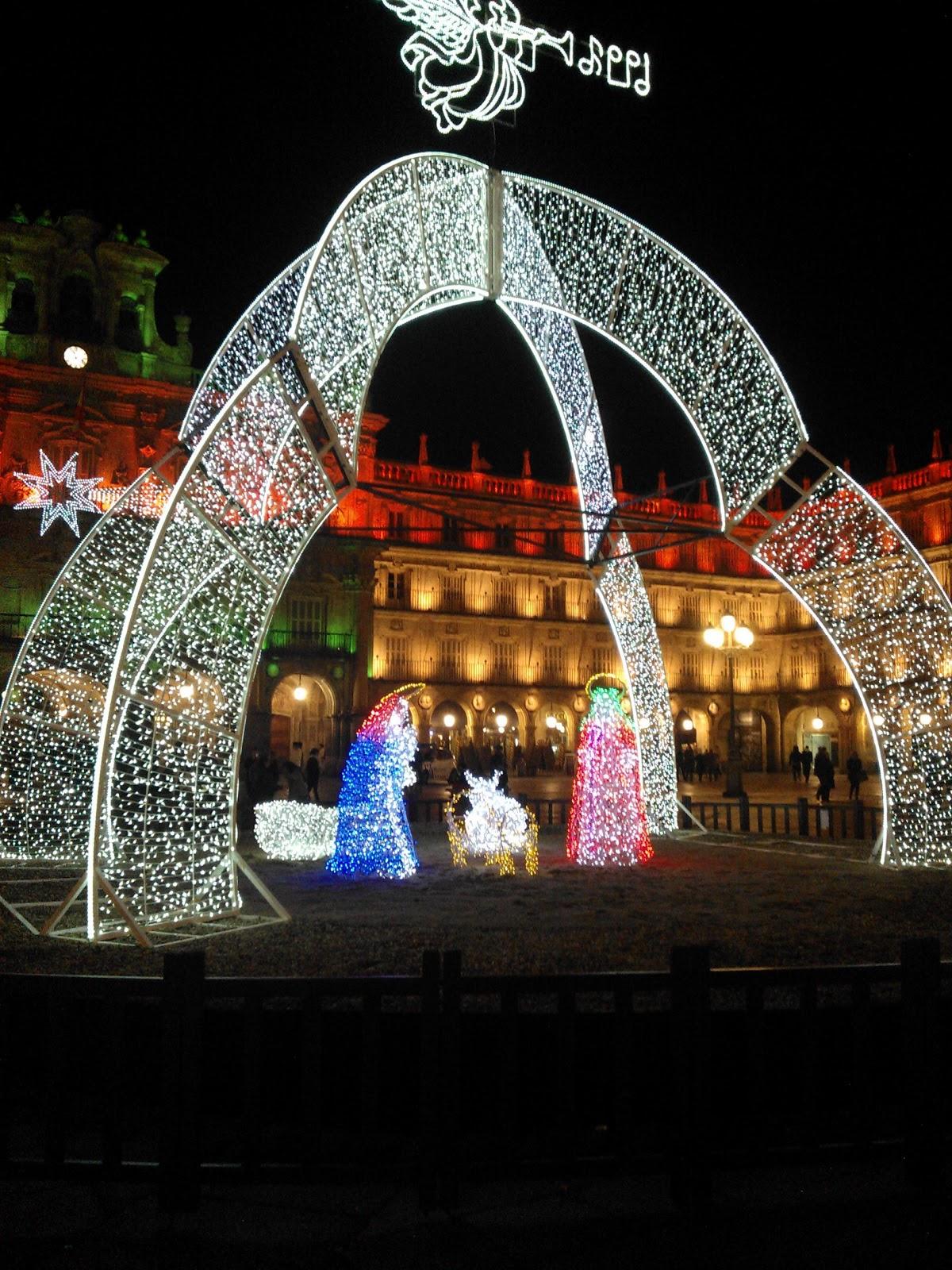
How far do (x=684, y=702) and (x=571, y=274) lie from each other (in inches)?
1675

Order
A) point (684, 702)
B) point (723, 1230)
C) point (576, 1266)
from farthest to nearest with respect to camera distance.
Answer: point (684, 702), point (723, 1230), point (576, 1266)

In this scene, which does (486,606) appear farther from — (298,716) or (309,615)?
(309,615)

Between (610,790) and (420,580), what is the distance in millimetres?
35654

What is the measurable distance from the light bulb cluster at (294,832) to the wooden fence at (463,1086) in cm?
769

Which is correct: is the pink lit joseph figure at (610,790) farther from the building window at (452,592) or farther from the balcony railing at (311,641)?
the building window at (452,592)

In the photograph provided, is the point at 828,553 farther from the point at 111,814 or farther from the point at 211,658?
the point at 111,814

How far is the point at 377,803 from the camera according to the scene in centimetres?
1091

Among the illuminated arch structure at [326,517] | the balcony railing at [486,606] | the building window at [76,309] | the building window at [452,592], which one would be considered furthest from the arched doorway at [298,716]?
the illuminated arch structure at [326,517]

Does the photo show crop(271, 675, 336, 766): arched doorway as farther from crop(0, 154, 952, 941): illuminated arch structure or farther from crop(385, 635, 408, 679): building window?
crop(0, 154, 952, 941): illuminated arch structure

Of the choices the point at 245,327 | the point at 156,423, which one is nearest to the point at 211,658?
the point at 245,327

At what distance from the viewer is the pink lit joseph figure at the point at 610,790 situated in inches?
452

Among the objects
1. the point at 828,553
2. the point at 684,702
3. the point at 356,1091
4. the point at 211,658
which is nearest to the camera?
the point at 356,1091

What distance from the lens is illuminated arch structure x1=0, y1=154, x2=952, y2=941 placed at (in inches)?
280

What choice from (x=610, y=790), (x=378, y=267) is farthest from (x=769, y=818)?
(x=378, y=267)
